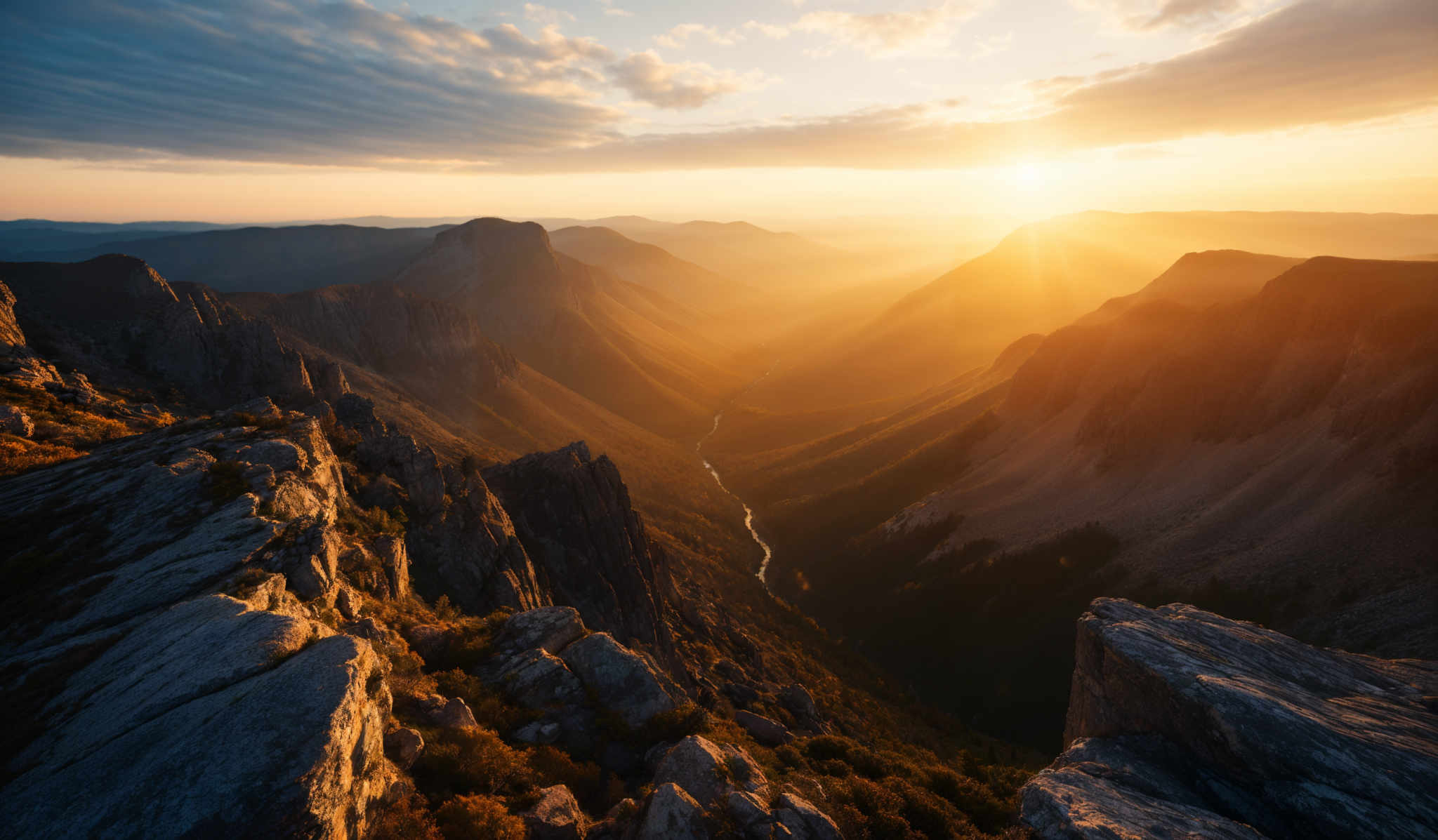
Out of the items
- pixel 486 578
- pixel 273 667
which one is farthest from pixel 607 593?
Answer: pixel 273 667

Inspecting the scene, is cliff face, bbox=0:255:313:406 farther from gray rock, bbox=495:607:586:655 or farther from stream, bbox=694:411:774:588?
stream, bbox=694:411:774:588

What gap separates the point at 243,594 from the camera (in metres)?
15.9

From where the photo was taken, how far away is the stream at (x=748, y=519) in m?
94.9

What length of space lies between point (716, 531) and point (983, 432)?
49.5 m

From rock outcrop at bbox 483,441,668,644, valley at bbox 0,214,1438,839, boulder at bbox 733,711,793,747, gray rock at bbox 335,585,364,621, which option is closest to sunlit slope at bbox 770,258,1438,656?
valley at bbox 0,214,1438,839

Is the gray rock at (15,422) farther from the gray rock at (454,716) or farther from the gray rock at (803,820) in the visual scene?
the gray rock at (803,820)

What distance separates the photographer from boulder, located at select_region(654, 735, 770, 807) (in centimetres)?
1712

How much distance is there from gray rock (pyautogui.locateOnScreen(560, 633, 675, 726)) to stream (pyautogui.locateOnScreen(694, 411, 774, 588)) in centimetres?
6691

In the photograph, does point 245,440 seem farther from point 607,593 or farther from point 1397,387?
point 1397,387

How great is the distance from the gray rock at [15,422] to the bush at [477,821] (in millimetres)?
24875

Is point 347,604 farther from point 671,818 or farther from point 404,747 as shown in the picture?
point 671,818

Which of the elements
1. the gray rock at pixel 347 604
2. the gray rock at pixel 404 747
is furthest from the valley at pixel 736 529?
the gray rock at pixel 404 747

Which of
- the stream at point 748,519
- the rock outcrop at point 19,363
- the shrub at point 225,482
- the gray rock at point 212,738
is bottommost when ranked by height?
the stream at point 748,519

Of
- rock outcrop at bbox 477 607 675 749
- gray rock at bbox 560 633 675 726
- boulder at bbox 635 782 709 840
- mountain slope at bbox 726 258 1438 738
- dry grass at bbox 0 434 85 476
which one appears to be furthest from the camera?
mountain slope at bbox 726 258 1438 738
